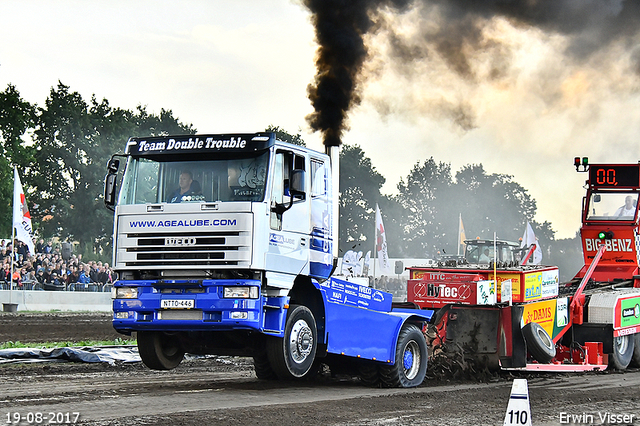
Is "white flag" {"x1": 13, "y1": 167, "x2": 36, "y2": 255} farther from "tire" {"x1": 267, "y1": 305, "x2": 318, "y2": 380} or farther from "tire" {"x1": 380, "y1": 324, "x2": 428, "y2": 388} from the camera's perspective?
"tire" {"x1": 267, "y1": 305, "x2": 318, "y2": 380}

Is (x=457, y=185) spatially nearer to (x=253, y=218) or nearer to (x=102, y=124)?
(x=102, y=124)

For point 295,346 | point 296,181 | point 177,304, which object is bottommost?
point 295,346

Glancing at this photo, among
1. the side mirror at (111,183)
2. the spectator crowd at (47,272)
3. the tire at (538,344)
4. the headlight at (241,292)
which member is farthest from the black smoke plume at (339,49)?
the spectator crowd at (47,272)

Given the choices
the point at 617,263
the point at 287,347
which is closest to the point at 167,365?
the point at 287,347

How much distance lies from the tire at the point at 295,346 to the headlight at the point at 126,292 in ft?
5.70

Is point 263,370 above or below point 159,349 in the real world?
below

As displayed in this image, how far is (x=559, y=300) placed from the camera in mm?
14484

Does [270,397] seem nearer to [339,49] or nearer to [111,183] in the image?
[111,183]

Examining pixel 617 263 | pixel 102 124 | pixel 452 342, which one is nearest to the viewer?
pixel 452 342

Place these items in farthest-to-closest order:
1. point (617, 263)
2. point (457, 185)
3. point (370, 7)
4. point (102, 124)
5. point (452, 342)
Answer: point (457, 185) < point (102, 124) < point (617, 263) < point (370, 7) < point (452, 342)

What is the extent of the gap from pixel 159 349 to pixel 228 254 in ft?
6.46

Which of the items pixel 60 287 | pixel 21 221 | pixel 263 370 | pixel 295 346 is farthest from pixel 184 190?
pixel 60 287

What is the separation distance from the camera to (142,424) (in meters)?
8.03

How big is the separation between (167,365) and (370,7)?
8.24 m
